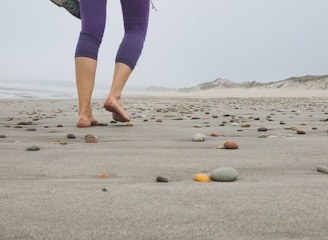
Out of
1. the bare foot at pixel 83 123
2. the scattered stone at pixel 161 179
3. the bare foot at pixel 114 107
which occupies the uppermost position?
the bare foot at pixel 114 107

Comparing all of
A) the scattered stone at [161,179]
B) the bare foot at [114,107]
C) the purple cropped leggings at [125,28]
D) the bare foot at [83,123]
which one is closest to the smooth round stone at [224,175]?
the scattered stone at [161,179]

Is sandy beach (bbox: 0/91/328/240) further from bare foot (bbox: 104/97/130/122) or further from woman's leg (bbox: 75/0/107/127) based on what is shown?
woman's leg (bbox: 75/0/107/127)

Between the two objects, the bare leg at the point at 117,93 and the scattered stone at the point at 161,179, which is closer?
the scattered stone at the point at 161,179

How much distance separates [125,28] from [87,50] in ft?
1.57

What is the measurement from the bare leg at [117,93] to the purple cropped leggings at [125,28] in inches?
2.5

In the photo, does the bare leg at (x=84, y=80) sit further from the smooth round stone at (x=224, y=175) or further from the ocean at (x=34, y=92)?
the ocean at (x=34, y=92)

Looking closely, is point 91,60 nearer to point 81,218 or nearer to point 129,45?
point 129,45

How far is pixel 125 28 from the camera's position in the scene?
3.65 m

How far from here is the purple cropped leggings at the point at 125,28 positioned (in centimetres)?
335

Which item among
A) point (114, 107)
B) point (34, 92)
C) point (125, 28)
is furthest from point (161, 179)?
point (34, 92)

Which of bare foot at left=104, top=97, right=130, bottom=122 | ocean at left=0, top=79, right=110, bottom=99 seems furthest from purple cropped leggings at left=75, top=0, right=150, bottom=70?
ocean at left=0, top=79, right=110, bottom=99

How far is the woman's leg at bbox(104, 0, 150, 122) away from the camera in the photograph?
3367 millimetres

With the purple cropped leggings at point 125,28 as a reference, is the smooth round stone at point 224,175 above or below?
below

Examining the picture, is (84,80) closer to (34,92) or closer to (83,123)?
(83,123)
